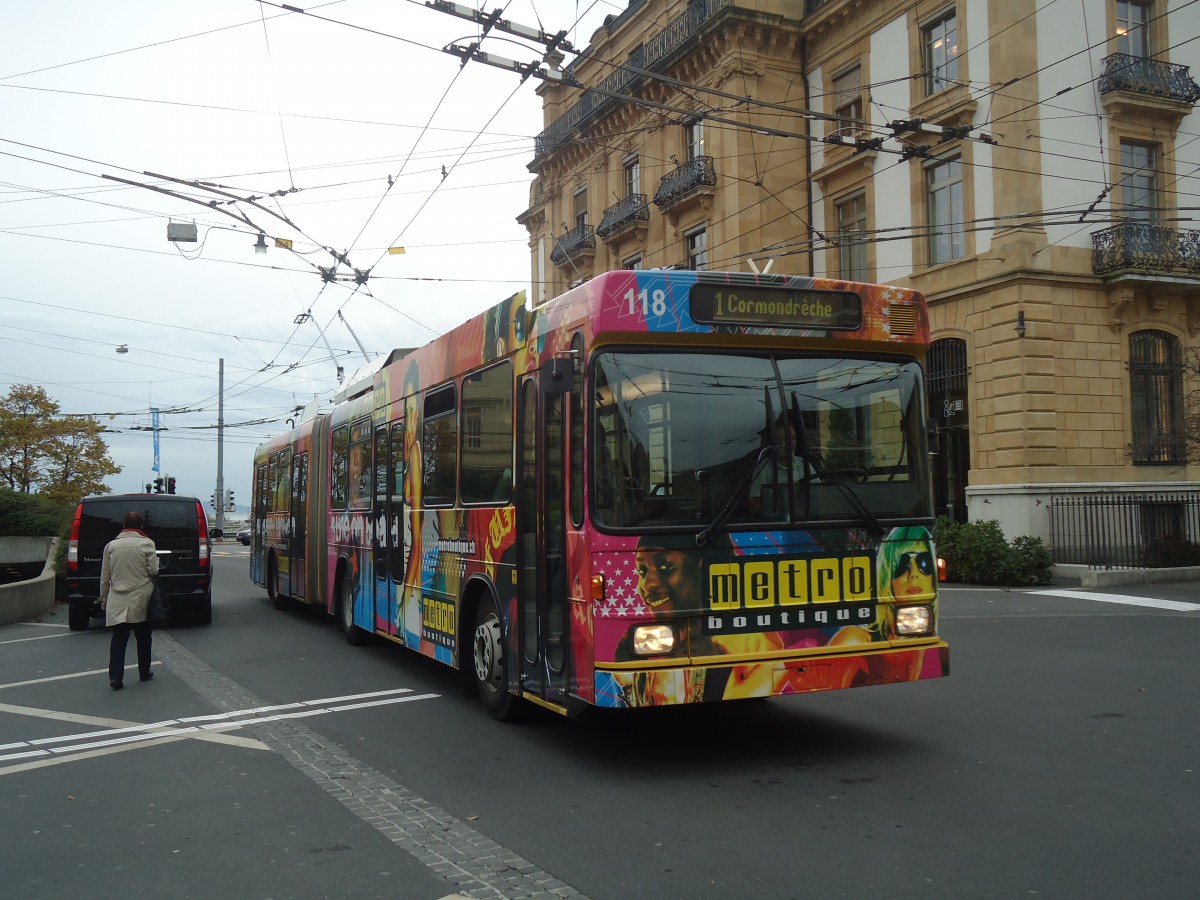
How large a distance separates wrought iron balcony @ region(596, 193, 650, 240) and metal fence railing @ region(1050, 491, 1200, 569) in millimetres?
15916

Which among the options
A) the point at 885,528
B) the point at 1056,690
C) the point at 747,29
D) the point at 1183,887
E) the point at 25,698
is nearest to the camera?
the point at 1183,887

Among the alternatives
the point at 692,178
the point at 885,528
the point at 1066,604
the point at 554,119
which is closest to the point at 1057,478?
the point at 1066,604

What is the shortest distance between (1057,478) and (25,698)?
63.0ft

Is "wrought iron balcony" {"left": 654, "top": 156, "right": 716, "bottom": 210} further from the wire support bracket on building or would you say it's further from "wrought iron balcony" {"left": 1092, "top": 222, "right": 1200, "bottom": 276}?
the wire support bracket on building

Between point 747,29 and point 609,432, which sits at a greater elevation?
point 747,29

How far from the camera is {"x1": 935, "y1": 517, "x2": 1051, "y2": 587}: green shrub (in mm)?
19688

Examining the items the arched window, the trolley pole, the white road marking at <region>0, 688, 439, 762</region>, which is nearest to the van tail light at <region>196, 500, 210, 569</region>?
the white road marking at <region>0, 688, 439, 762</region>

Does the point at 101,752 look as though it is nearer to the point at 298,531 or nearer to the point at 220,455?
the point at 298,531

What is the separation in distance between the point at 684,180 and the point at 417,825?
26801 millimetres

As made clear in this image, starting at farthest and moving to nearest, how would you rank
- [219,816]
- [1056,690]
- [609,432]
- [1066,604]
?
[1066,604]
[1056,690]
[609,432]
[219,816]

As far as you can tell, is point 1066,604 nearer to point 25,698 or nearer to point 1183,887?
point 1183,887

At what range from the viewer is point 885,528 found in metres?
6.75

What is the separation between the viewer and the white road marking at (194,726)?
7.59 m

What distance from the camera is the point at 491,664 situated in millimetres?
8023
